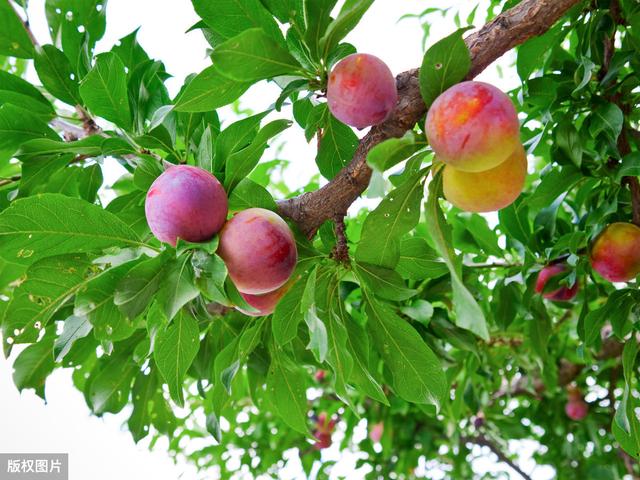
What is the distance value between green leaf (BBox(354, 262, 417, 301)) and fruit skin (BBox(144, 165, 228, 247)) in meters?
0.23

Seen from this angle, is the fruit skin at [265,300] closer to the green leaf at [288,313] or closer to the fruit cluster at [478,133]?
the green leaf at [288,313]

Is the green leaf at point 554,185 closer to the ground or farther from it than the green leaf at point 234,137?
closer to the ground

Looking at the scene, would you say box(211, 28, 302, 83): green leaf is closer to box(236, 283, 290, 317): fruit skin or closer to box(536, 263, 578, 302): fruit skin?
box(236, 283, 290, 317): fruit skin

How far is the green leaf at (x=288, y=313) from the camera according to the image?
915 mm

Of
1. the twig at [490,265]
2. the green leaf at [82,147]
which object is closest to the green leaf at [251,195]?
the green leaf at [82,147]

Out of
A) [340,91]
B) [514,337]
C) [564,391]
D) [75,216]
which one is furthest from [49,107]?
[564,391]

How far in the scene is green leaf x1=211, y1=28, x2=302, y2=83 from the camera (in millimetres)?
715

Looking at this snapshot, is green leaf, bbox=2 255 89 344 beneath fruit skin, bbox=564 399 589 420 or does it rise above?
above

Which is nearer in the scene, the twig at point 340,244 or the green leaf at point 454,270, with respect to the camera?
the green leaf at point 454,270

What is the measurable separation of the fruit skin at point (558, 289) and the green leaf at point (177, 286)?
80 centimetres

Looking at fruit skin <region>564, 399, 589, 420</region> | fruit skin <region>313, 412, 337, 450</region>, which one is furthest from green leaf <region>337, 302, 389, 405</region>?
fruit skin <region>313, 412, 337, 450</region>

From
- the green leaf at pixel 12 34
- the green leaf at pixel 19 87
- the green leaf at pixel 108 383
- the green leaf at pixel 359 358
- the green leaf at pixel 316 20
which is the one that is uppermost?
the green leaf at pixel 316 20

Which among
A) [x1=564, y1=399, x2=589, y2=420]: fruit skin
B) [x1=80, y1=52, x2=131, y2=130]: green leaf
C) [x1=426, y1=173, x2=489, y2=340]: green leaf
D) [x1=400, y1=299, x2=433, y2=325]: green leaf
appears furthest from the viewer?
[x1=564, y1=399, x2=589, y2=420]: fruit skin

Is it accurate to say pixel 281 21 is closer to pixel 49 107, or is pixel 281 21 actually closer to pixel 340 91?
pixel 340 91
